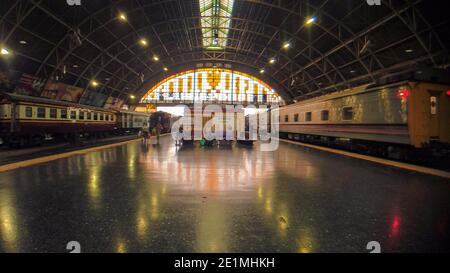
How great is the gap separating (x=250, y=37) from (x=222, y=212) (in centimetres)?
3537

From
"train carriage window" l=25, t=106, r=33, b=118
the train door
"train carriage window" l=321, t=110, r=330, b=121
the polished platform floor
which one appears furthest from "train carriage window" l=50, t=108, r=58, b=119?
the train door

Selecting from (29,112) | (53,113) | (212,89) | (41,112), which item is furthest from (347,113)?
(212,89)

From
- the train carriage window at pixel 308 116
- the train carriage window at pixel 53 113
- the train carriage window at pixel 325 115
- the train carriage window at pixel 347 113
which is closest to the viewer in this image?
the train carriage window at pixel 347 113

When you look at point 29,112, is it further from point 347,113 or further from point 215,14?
point 215,14

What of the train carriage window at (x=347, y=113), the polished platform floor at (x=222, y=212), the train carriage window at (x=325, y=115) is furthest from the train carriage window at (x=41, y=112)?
the train carriage window at (x=347, y=113)

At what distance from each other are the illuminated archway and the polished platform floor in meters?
42.6

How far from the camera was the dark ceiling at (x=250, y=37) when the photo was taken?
59.8ft

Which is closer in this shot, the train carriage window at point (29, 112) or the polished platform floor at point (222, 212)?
the polished platform floor at point (222, 212)

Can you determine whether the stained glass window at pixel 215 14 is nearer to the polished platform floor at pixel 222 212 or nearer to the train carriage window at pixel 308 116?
the train carriage window at pixel 308 116

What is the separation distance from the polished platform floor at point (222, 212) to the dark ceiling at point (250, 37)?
17.8 m

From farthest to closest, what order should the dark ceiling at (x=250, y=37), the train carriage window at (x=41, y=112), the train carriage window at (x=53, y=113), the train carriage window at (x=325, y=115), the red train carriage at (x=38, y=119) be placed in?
the dark ceiling at (x=250, y=37)
the train carriage window at (x=53, y=113)
the train carriage window at (x=41, y=112)
the train carriage window at (x=325, y=115)
the red train carriage at (x=38, y=119)

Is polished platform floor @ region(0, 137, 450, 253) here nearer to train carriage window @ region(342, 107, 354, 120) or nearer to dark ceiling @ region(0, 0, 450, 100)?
train carriage window @ region(342, 107, 354, 120)

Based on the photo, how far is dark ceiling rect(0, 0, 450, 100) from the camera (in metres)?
18.2

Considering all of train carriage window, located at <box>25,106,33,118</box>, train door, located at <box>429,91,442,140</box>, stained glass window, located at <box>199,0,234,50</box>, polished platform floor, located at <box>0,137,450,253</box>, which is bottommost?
polished platform floor, located at <box>0,137,450,253</box>
